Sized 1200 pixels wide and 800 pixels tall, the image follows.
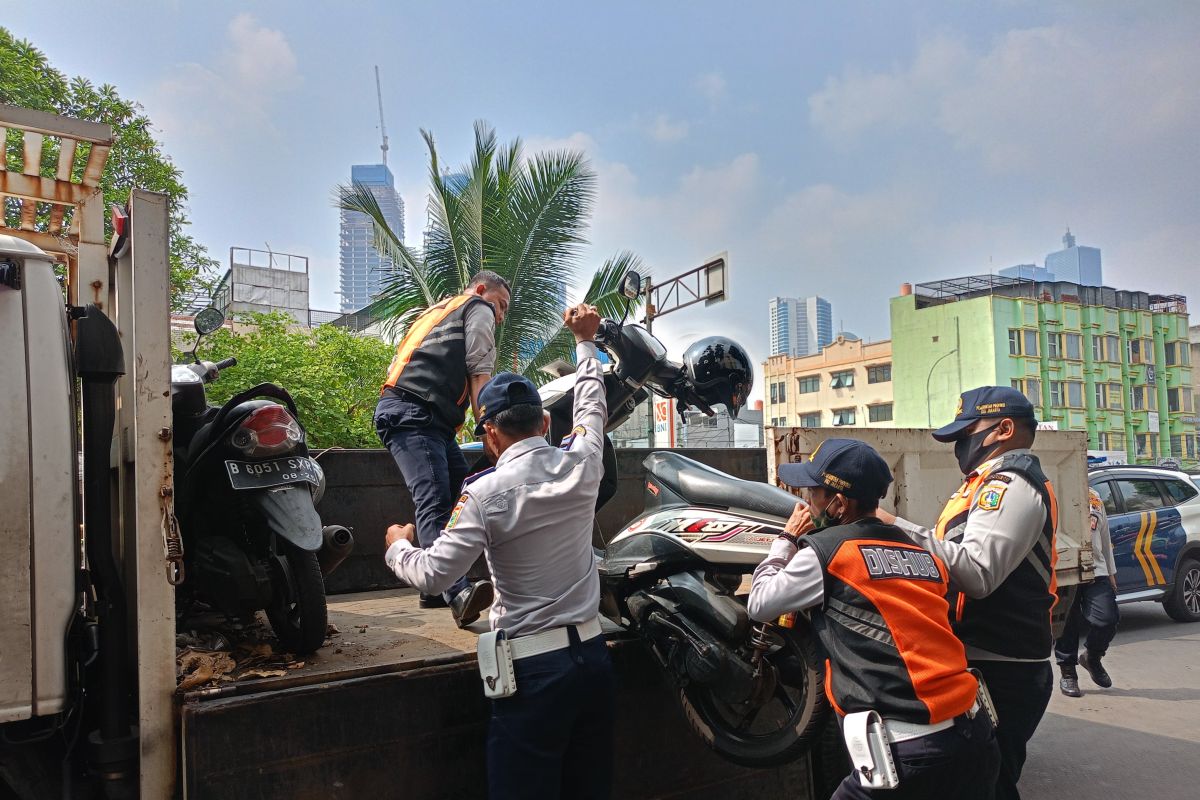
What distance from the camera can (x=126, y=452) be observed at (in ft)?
8.35

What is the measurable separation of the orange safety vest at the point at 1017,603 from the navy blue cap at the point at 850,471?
0.59 m

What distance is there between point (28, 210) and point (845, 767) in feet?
11.8

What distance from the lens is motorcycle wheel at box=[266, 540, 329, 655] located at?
8.80 ft

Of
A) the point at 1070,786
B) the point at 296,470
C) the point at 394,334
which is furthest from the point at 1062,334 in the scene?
the point at 296,470

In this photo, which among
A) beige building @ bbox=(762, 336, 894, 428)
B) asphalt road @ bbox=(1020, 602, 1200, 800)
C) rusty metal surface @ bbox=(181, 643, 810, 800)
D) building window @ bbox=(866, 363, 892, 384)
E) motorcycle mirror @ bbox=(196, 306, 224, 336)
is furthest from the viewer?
beige building @ bbox=(762, 336, 894, 428)

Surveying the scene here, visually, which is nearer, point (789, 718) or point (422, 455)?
point (789, 718)

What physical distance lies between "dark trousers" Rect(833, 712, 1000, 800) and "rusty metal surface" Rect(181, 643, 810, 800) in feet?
2.47

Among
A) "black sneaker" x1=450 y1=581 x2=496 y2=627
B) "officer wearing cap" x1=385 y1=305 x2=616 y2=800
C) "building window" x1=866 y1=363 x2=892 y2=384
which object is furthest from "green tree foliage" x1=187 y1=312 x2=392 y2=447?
"building window" x1=866 y1=363 x2=892 y2=384

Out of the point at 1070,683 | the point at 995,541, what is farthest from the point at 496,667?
the point at 1070,683

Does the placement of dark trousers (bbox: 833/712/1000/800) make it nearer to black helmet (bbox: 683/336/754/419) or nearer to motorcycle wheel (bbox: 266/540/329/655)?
motorcycle wheel (bbox: 266/540/329/655)

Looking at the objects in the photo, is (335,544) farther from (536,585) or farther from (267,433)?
(536,585)

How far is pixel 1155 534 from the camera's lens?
9266 mm

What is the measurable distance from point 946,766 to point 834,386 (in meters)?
59.1

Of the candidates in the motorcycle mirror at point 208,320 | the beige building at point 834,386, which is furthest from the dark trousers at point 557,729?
the beige building at point 834,386
